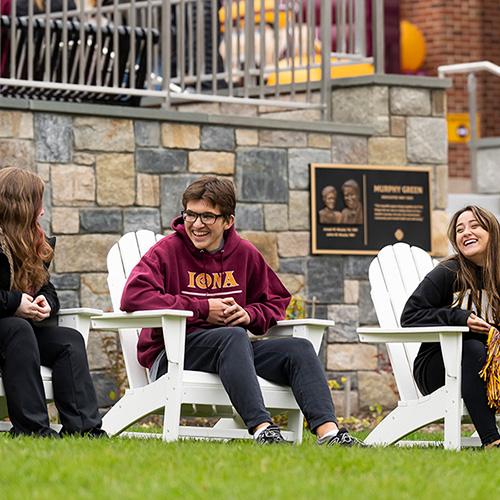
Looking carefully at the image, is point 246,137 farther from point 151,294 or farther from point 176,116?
point 151,294

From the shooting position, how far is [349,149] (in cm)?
1018

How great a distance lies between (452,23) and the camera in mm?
16438

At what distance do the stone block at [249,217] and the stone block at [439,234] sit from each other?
1.20m

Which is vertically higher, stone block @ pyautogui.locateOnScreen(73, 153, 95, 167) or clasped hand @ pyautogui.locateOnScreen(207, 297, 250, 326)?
stone block @ pyautogui.locateOnScreen(73, 153, 95, 167)

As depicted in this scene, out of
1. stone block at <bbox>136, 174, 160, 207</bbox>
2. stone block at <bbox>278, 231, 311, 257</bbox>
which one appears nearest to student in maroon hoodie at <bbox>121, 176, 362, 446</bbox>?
stone block at <bbox>136, 174, 160, 207</bbox>

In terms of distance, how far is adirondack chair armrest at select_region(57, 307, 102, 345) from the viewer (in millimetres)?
6898

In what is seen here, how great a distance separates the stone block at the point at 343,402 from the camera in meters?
9.82

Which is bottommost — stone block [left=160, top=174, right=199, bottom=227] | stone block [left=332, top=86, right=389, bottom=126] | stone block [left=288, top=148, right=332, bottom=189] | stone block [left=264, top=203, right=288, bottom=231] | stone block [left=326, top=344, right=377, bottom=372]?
stone block [left=326, top=344, right=377, bottom=372]

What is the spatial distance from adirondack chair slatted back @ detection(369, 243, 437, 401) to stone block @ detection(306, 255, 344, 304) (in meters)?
1.91

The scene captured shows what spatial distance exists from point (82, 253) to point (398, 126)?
239 cm

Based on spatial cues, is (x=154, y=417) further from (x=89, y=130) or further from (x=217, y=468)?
(x=217, y=468)

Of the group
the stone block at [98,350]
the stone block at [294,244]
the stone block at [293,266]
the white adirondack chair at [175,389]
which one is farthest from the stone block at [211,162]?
the white adirondack chair at [175,389]

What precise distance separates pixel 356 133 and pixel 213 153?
103 centimetres

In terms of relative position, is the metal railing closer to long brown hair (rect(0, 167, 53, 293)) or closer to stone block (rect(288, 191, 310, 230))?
stone block (rect(288, 191, 310, 230))
